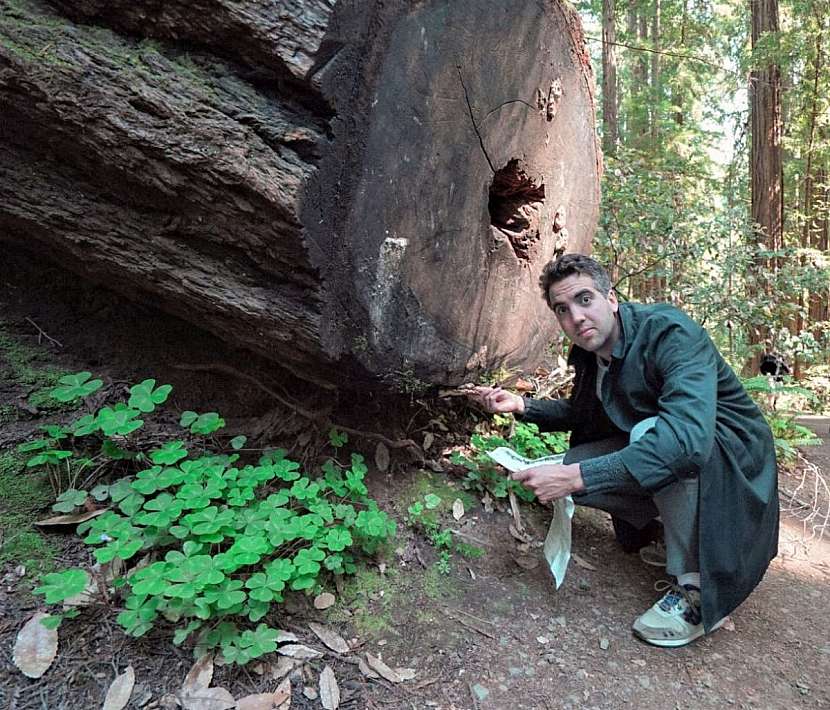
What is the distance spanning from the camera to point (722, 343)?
9.06 metres

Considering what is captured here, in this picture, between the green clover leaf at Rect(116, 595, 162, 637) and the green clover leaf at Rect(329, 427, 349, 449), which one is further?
the green clover leaf at Rect(329, 427, 349, 449)

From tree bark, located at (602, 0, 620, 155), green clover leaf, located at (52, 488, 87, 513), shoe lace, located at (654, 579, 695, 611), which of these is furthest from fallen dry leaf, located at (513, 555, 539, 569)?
tree bark, located at (602, 0, 620, 155)

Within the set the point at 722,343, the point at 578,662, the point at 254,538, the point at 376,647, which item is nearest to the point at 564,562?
the point at 578,662

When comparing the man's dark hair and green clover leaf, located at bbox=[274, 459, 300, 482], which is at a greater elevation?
the man's dark hair

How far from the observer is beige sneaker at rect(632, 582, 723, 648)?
1.96m

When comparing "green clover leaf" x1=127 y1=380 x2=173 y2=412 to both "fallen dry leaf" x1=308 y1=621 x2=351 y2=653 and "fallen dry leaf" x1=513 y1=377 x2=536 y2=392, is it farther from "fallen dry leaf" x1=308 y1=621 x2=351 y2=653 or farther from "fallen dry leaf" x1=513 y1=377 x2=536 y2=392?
"fallen dry leaf" x1=513 y1=377 x2=536 y2=392

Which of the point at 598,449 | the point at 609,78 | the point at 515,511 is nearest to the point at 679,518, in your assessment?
the point at 598,449

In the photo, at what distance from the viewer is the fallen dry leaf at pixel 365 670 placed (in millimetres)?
1655

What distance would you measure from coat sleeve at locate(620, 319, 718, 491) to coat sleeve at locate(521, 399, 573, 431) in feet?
1.97

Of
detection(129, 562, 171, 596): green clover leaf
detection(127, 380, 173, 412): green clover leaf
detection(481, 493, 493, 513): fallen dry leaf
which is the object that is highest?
detection(127, 380, 173, 412): green clover leaf

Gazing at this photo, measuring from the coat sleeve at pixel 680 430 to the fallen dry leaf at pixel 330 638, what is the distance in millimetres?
1056

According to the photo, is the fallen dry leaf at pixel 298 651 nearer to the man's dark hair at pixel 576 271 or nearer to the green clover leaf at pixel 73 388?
the green clover leaf at pixel 73 388

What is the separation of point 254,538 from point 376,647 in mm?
530

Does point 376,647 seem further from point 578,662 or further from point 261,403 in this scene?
point 261,403
